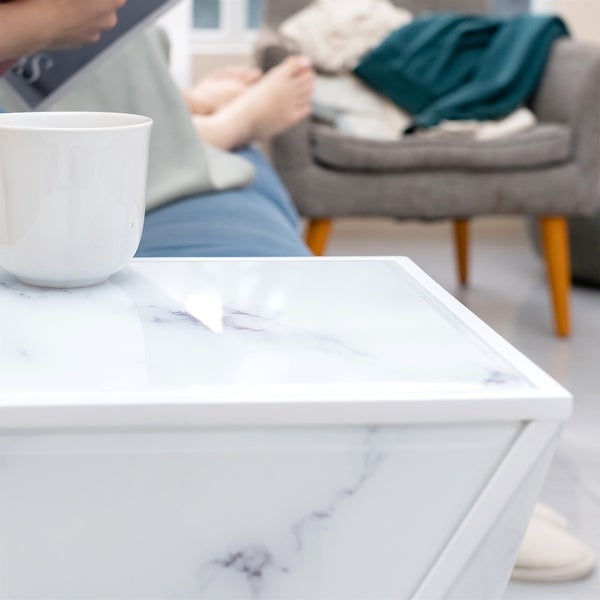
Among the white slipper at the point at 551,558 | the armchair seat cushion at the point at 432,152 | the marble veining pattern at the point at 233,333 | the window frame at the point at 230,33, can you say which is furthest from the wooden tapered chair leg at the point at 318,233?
the marble veining pattern at the point at 233,333

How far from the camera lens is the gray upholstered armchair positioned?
6.92 feet

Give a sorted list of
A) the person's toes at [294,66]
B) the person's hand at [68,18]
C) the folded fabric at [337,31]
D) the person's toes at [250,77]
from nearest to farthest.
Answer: the person's hand at [68,18], the person's toes at [294,66], the person's toes at [250,77], the folded fabric at [337,31]

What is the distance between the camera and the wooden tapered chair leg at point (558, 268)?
2.16 m

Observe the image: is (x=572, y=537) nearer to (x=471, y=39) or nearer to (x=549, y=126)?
(x=549, y=126)

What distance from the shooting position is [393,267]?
2.20ft

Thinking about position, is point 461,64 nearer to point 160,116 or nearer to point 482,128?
point 482,128

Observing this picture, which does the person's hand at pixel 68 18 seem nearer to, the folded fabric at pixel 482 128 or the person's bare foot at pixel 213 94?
the person's bare foot at pixel 213 94

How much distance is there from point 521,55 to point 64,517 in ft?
6.87

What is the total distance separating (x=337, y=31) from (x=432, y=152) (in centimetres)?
50

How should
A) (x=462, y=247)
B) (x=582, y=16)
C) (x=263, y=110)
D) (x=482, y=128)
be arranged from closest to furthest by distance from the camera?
(x=263, y=110) → (x=482, y=128) → (x=462, y=247) → (x=582, y=16)

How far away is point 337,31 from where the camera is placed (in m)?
2.44

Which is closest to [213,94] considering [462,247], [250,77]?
[250,77]

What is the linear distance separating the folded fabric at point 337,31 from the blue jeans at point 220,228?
1141 millimetres

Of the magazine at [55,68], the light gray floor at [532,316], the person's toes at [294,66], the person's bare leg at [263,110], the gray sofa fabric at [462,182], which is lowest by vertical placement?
the light gray floor at [532,316]
